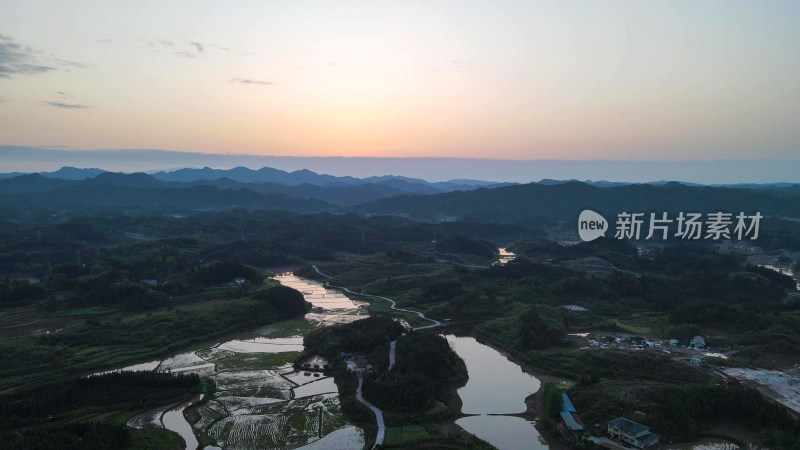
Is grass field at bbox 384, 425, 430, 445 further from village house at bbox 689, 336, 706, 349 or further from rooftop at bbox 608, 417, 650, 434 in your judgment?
village house at bbox 689, 336, 706, 349

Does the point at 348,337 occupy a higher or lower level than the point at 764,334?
lower

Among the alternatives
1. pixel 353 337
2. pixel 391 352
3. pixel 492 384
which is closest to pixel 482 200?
pixel 353 337

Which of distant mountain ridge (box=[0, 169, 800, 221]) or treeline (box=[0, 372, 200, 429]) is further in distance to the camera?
distant mountain ridge (box=[0, 169, 800, 221])

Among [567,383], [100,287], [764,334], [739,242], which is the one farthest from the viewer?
[739,242]

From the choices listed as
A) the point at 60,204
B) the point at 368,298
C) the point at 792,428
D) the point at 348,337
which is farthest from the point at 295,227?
the point at 60,204

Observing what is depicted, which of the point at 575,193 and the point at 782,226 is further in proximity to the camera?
the point at 575,193

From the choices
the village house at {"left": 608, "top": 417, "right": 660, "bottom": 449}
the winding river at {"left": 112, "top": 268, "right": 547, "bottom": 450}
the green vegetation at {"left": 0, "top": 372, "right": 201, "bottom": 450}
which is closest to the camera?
the green vegetation at {"left": 0, "top": 372, "right": 201, "bottom": 450}

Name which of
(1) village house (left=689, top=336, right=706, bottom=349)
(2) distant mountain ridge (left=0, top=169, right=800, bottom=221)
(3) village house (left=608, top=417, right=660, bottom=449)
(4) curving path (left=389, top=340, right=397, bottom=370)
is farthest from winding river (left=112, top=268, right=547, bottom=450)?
(2) distant mountain ridge (left=0, top=169, right=800, bottom=221)

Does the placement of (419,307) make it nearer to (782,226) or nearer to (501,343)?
(501,343)
